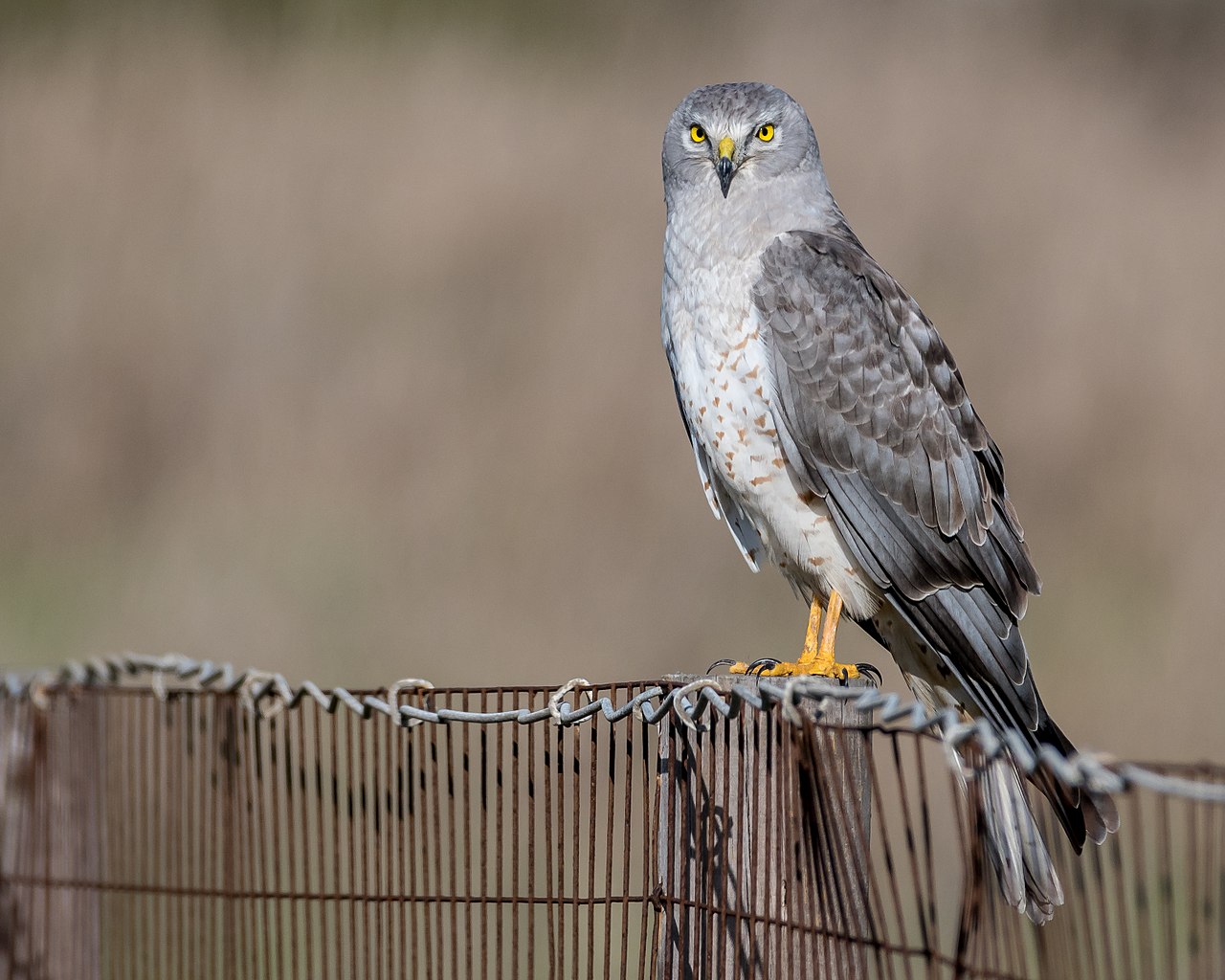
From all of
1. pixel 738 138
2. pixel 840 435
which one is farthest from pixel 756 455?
pixel 738 138

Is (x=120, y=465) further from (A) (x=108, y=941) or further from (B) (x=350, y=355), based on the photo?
(A) (x=108, y=941)

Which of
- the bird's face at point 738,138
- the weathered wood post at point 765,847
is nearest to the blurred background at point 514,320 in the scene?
the bird's face at point 738,138

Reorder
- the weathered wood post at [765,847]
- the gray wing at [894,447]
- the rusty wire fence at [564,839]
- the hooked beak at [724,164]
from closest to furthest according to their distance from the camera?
1. the rusty wire fence at [564,839]
2. the weathered wood post at [765,847]
3. the gray wing at [894,447]
4. the hooked beak at [724,164]

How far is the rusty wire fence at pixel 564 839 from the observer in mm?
1995

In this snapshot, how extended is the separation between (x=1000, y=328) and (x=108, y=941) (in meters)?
8.51

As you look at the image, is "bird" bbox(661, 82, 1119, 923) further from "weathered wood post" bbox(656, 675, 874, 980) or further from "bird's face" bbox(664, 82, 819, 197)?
"weathered wood post" bbox(656, 675, 874, 980)

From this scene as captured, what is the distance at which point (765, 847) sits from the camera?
2576 millimetres

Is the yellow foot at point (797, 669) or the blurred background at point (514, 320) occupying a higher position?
the blurred background at point (514, 320)

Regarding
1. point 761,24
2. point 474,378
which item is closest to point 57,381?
point 474,378

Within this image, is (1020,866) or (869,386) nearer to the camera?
(1020,866)

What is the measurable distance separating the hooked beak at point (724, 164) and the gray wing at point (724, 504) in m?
0.50

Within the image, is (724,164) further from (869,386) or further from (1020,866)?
(1020,866)

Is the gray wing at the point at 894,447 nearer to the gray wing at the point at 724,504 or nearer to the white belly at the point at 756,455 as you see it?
the white belly at the point at 756,455

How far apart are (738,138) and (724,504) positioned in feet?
3.78
